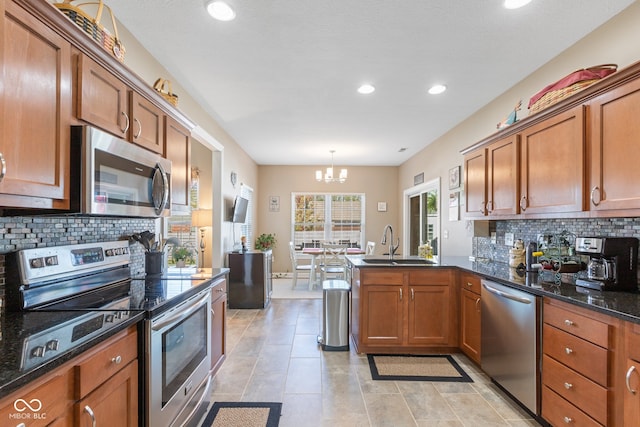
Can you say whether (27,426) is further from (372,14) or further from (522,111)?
(522,111)

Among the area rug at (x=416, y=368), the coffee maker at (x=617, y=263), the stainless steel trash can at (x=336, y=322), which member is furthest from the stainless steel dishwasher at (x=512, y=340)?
the stainless steel trash can at (x=336, y=322)

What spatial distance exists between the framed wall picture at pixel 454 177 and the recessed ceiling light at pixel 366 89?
1.82m

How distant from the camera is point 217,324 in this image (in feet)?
8.40

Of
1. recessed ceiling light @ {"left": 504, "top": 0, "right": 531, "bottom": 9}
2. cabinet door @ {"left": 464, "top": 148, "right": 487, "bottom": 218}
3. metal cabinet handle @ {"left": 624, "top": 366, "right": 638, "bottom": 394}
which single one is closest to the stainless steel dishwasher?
metal cabinet handle @ {"left": 624, "top": 366, "right": 638, "bottom": 394}

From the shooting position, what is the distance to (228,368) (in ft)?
9.37

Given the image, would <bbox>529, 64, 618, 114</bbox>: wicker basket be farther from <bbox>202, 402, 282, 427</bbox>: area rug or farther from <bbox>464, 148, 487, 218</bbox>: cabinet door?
<bbox>202, 402, 282, 427</bbox>: area rug

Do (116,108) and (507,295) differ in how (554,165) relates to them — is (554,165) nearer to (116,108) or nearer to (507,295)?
(507,295)

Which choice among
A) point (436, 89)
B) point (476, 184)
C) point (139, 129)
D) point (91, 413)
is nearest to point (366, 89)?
point (436, 89)

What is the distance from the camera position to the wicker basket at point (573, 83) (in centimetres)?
202

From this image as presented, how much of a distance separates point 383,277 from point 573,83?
203 cm

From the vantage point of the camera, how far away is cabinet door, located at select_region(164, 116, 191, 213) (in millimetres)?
2357

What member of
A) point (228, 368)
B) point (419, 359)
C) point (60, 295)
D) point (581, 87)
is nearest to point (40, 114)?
Result: point (60, 295)

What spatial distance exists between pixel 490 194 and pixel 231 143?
151 inches

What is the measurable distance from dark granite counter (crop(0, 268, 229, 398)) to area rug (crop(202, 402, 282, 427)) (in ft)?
2.81
